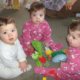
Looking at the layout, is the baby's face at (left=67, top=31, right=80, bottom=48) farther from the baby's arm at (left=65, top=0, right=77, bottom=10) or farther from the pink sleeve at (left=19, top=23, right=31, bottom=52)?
the baby's arm at (left=65, top=0, right=77, bottom=10)

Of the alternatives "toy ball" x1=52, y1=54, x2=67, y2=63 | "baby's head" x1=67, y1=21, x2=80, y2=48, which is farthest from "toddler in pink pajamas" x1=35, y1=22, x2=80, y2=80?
"toy ball" x1=52, y1=54, x2=67, y2=63

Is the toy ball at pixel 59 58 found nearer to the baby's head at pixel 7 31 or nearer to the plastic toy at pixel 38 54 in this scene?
the plastic toy at pixel 38 54

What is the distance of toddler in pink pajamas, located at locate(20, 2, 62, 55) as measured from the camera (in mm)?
1999

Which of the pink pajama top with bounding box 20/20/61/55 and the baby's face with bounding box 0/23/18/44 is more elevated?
the baby's face with bounding box 0/23/18/44

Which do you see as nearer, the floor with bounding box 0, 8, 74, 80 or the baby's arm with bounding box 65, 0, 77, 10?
the floor with bounding box 0, 8, 74, 80

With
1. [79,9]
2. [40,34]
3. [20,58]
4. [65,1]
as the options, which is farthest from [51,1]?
[20,58]

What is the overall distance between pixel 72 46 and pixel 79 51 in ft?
0.19

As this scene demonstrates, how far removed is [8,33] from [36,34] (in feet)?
1.32

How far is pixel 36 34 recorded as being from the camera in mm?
2078

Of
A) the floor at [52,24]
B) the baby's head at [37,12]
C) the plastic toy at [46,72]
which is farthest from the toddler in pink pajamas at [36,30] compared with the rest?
the plastic toy at [46,72]

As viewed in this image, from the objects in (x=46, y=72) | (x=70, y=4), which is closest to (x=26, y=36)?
(x=46, y=72)

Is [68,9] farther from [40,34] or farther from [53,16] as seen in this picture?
[40,34]

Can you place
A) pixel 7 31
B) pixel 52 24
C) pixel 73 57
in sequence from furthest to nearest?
pixel 52 24 < pixel 7 31 < pixel 73 57

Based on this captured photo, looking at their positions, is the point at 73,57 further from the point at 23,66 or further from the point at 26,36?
the point at 26,36
